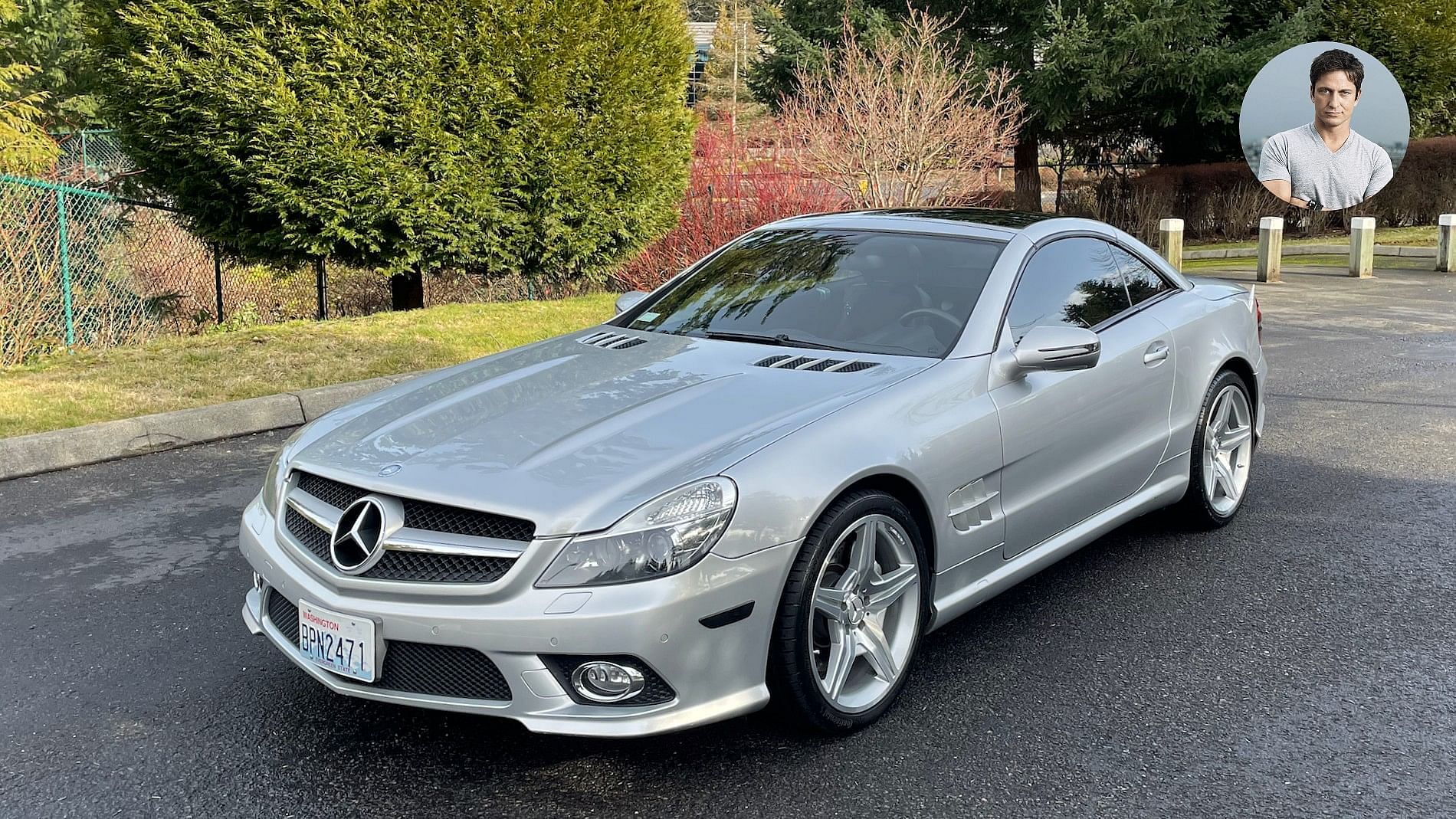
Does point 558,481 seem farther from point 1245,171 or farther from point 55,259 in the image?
point 1245,171

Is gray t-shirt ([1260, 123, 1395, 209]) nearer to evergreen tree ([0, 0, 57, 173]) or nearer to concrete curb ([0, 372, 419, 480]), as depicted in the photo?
concrete curb ([0, 372, 419, 480])

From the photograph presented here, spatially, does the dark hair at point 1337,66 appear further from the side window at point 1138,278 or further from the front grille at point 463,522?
the front grille at point 463,522

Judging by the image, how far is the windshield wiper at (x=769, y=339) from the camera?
439cm

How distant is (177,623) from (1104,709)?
10.5 ft

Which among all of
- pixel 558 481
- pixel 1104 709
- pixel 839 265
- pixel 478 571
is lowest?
pixel 1104 709

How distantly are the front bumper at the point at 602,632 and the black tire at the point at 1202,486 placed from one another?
2704mm

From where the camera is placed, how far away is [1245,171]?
24047mm

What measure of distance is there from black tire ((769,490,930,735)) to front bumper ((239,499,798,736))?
59 mm

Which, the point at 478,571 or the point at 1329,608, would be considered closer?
the point at 478,571

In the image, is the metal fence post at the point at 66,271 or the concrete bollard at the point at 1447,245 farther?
the concrete bollard at the point at 1447,245

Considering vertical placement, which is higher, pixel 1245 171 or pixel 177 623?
pixel 1245 171

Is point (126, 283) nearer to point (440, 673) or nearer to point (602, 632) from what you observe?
point (440, 673)

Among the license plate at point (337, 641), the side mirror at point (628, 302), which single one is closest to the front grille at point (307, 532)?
the license plate at point (337, 641)

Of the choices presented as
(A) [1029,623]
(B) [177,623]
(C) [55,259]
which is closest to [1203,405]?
(A) [1029,623]
